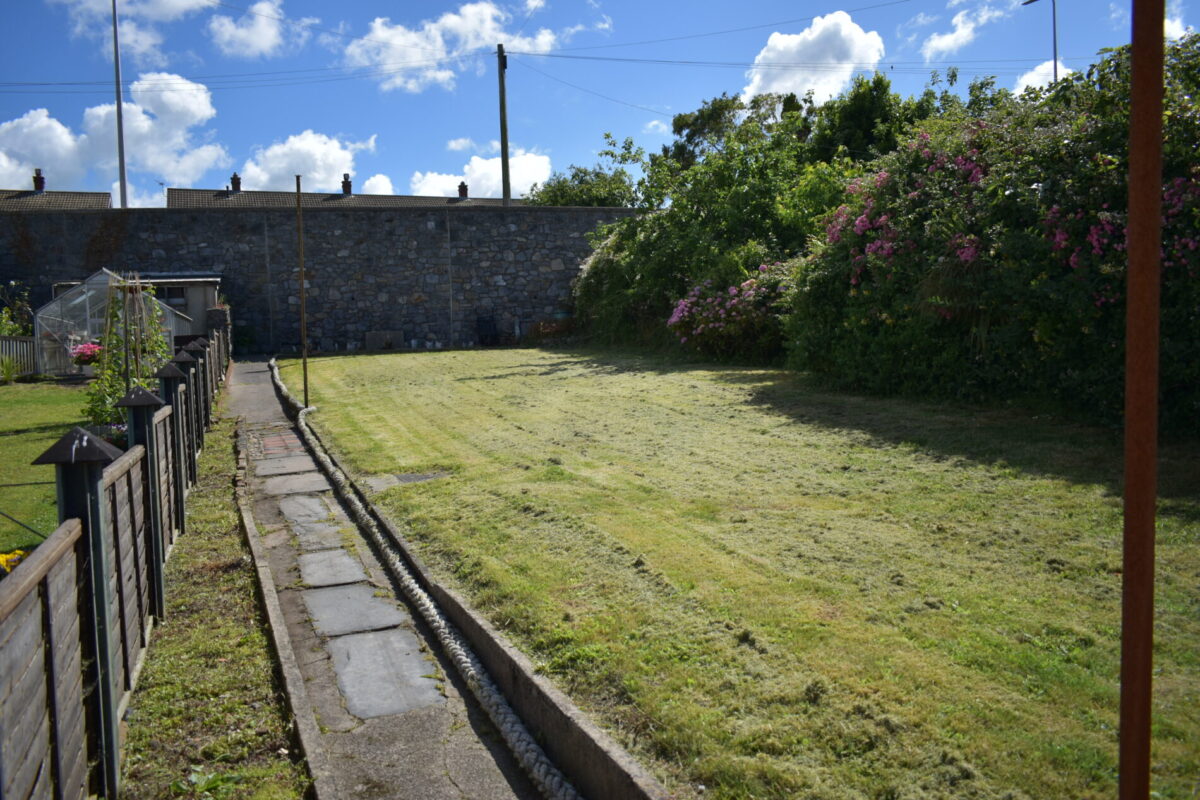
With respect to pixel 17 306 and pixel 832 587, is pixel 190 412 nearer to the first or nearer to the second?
pixel 832 587

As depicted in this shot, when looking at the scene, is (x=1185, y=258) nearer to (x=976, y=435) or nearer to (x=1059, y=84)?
(x=976, y=435)

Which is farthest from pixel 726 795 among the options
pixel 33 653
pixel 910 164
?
pixel 910 164

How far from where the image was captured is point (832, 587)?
14.0 feet

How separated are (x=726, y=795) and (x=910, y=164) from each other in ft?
30.2

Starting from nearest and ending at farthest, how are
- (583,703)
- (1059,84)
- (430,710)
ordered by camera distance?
(583,703) < (430,710) < (1059,84)

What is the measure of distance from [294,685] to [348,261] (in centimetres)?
2024

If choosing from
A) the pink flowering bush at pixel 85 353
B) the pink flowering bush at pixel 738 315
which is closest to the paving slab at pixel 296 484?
the pink flowering bush at pixel 85 353

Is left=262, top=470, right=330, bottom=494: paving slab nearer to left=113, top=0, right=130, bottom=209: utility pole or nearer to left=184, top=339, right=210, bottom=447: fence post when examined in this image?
left=184, top=339, right=210, bottom=447: fence post

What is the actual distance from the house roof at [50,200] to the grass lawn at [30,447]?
24.2 m

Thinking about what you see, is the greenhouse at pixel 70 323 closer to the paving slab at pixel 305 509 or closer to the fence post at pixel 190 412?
the fence post at pixel 190 412

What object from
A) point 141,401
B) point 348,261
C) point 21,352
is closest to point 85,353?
point 21,352

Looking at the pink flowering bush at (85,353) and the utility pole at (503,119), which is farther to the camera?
the utility pole at (503,119)

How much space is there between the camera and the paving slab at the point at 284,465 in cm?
861

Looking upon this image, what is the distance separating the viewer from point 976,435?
7496mm
